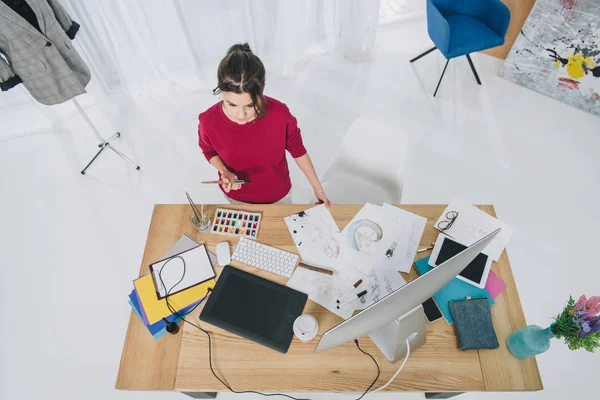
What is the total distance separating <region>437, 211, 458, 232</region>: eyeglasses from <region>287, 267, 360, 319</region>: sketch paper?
0.44 m

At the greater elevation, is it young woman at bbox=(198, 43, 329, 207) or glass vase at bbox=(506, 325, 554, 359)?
young woman at bbox=(198, 43, 329, 207)

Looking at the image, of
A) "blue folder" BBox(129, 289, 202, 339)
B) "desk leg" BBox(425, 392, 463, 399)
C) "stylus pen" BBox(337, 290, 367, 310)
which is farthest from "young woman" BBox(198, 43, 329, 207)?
"desk leg" BBox(425, 392, 463, 399)

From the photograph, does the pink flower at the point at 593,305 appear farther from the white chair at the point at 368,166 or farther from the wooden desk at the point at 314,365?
the white chair at the point at 368,166

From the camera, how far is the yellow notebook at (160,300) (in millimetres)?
1305

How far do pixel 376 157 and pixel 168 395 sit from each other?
5.01ft

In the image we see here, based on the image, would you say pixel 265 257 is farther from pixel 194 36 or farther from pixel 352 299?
pixel 194 36

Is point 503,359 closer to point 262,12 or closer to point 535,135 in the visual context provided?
point 535,135

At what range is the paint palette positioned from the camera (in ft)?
4.80

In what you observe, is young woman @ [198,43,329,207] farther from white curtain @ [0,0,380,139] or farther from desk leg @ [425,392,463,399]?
Answer: white curtain @ [0,0,380,139]

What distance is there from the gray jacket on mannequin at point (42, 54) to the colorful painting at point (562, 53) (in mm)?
2954

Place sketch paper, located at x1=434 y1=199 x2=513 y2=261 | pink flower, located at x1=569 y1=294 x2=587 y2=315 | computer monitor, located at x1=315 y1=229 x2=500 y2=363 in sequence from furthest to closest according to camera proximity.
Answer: sketch paper, located at x1=434 y1=199 x2=513 y2=261 → pink flower, located at x1=569 y1=294 x2=587 y2=315 → computer monitor, located at x1=315 y1=229 x2=500 y2=363

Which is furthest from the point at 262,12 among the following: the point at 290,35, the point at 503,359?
the point at 503,359

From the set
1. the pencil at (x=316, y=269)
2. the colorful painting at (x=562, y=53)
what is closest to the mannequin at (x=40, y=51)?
the pencil at (x=316, y=269)

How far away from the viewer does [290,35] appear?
9.30 feet
